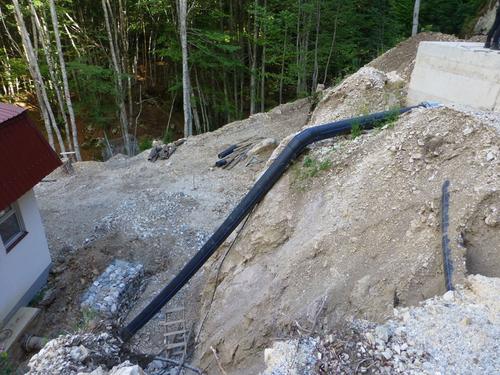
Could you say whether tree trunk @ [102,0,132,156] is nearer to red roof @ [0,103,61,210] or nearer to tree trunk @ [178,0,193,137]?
tree trunk @ [178,0,193,137]

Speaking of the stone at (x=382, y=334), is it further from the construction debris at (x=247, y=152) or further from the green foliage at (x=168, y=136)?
the green foliage at (x=168, y=136)

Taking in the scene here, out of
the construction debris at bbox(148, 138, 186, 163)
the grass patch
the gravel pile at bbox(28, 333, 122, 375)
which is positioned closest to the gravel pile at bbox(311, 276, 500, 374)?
the gravel pile at bbox(28, 333, 122, 375)

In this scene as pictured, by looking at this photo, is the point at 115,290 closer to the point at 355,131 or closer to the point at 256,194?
the point at 256,194

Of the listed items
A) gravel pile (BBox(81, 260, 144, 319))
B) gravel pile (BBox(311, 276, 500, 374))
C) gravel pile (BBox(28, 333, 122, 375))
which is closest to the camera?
gravel pile (BBox(311, 276, 500, 374))

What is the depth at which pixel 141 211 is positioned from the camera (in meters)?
10.8

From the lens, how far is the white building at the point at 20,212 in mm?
6930

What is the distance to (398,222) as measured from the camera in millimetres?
4859

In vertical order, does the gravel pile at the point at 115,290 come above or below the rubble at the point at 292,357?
below

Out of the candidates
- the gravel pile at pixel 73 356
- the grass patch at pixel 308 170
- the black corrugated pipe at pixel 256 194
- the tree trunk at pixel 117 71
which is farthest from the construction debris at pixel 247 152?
the gravel pile at pixel 73 356

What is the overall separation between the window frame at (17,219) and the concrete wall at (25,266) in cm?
6

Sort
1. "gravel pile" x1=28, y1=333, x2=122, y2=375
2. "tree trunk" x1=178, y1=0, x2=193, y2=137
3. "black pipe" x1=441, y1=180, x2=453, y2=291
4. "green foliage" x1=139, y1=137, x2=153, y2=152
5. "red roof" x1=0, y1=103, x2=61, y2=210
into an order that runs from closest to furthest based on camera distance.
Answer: "gravel pile" x1=28, y1=333, x2=122, y2=375
"black pipe" x1=441, y1=180, x2=453, y2=291
"red roof" x1=0, y1=103, x2=61, y2=210
"tree trunk" x1=178, y1=0, x2=193, y2=137
"green foliage" x1=139, y1=137, x2=153, y2=152

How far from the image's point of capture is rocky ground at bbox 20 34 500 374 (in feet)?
11.4

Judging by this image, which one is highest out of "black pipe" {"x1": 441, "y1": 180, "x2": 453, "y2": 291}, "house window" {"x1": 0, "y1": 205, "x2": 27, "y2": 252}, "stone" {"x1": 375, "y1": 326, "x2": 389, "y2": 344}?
"black pipe" {"x1": 441, "y1": 180, "x2": 453, "y2": 291}

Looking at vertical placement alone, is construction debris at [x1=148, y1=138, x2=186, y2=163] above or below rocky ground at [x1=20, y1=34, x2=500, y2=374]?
below
